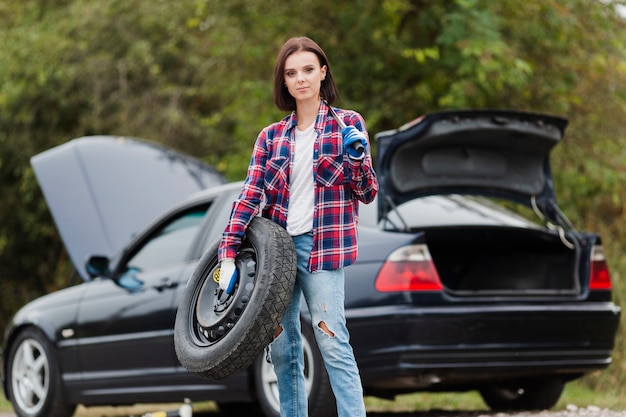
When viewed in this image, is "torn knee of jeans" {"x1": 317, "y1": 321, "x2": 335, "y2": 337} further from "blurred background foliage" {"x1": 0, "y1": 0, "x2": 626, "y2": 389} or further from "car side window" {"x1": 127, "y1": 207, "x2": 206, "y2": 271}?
"blurred background foliage" {"x1": 0, "y1": 0, "x2": 626, "y2": 389}

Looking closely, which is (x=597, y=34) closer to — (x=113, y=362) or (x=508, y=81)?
(x=508, y=81)

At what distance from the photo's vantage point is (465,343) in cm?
577

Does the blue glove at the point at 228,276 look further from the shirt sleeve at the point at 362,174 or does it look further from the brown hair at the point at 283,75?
the brown hair at the point at 283,75

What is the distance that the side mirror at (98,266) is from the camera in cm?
739

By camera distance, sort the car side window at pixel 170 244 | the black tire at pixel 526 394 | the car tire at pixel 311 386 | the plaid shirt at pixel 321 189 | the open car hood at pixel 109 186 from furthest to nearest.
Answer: the open car hood at pixel 109 186 → the car side window at pixel 170 244 → the black tire at pixel 526 394 → the car tire at pixel 311 386 → the plaid shirt at pixel 321 189

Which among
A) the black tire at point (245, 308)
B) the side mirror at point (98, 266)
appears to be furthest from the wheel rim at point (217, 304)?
the side mirror at point (98, 266)

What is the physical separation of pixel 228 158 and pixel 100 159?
4.69 metres

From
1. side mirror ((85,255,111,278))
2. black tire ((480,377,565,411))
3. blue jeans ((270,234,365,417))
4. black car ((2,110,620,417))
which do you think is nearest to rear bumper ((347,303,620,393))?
black car ((2,110,620,417))

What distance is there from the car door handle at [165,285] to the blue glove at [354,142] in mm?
2851

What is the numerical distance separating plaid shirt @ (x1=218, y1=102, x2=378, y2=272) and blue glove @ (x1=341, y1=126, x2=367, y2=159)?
0.06 metres

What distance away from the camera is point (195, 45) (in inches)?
611

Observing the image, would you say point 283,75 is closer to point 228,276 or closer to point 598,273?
point 228,276

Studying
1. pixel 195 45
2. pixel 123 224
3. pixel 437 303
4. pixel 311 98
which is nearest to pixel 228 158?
pixel 195 45

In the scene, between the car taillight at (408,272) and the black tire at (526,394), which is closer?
the car taillight at (408,272)
